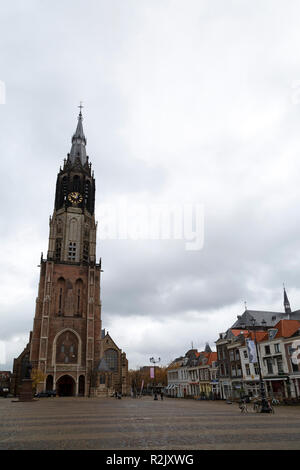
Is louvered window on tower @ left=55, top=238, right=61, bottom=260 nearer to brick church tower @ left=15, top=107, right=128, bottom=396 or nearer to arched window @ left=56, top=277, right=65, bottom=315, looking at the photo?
brick church tower @ left=15, top=107, right=128, bottom=396

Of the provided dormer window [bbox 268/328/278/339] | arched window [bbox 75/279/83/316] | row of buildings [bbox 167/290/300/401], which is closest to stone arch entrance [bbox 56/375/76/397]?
arched window [bbox 75/279/83/316]

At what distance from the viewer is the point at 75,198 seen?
81688 mm

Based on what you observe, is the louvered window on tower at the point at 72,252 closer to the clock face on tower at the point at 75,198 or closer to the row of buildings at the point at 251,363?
the clock face on tower at the point at 75,198

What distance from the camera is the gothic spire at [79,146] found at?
89806 mm

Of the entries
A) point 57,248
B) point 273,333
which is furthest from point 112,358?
point 273,333

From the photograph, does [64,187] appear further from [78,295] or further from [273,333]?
[273,333]

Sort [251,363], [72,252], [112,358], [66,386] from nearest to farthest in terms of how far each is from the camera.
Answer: [251,363]
[66,386]
[112,358]
[72,252]

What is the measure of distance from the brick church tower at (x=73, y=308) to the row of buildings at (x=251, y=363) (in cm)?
1825

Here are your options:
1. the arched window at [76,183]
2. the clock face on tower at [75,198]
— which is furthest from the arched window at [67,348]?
the arched window at [76,183]

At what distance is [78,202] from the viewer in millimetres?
81625

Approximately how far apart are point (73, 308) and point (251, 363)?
3902cm

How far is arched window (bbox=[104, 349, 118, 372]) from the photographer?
73938 mm

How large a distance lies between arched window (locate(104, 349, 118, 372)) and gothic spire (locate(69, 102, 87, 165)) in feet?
164
